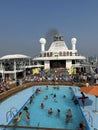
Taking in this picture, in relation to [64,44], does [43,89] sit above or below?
below

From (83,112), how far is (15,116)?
4.46 m

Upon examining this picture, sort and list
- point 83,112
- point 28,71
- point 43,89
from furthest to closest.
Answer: point 28,71, point 43,89, point 83,112

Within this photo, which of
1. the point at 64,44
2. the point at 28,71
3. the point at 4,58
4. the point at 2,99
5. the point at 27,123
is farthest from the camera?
the point at 64,44

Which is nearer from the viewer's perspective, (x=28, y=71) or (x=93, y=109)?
(x=93, y=109)

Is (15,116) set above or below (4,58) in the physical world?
below

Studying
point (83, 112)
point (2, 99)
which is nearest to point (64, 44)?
point (2, 99)

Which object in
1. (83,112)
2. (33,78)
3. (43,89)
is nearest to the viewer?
(83,112)

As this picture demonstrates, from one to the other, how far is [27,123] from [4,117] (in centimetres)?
151

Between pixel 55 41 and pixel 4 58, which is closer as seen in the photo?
pixel 4 58

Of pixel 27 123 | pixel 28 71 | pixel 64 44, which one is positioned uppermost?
pixel 64 44

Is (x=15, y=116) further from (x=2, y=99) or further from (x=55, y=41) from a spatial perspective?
(x=55, y=41)

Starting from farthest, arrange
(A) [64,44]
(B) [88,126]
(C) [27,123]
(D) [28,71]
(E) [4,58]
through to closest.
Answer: (A) [64,44] → (D) [28,71] → (E) [4,58] → (C) [27,123] → (B) [88,126]

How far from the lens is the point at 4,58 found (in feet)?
134

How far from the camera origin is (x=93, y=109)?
51.3ft
